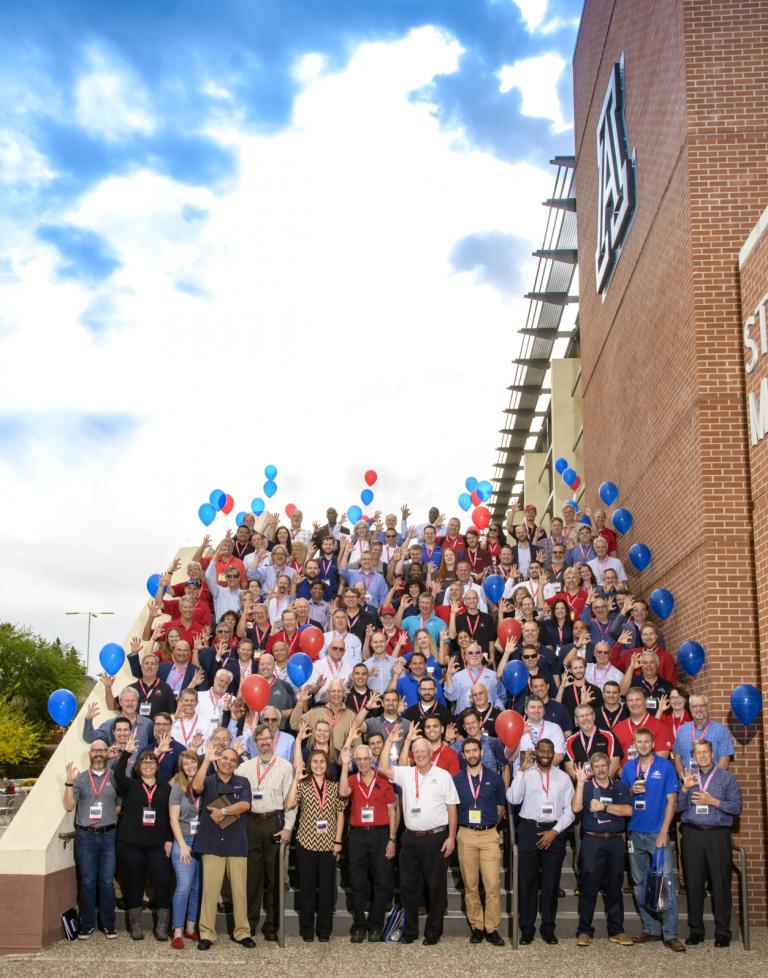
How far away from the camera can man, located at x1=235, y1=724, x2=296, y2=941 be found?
9461mm

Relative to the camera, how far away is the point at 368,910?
31.2 ft

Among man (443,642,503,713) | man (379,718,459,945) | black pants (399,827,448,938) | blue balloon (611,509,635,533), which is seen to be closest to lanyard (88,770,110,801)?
man (379,718,459,945)

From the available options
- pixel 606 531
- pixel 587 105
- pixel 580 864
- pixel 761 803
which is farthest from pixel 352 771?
pixel 587 105

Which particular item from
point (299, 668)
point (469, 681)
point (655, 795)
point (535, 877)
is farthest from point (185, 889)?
point (655, 795)

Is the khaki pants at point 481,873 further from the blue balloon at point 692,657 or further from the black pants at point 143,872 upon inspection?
the blue balloon at point 692,657

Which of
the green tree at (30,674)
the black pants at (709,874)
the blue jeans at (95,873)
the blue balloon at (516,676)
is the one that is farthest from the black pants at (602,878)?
the green tree at (30,674)

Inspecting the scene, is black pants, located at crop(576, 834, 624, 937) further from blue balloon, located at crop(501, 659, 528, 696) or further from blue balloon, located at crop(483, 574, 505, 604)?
blue balloon, located at crop(483, 574, 505, 604)

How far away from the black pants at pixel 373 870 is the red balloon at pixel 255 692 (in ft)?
5.57

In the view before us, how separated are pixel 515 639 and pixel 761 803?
301 centimetres

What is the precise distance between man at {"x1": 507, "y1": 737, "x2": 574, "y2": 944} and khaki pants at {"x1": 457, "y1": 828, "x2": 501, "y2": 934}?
22cm

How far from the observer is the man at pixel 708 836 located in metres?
9.12

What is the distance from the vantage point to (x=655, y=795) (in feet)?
30.4

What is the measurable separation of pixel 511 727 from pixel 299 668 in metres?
2.39

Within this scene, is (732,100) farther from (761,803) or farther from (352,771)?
(352,771)
